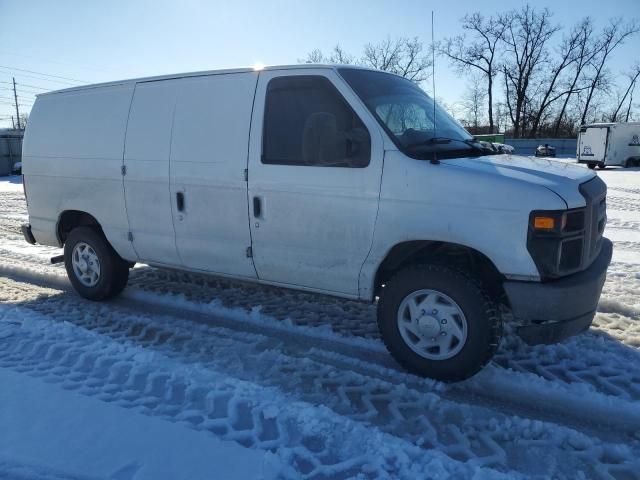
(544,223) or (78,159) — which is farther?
(78,159)

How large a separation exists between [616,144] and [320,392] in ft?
103

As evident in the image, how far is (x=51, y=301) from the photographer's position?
530 centimetres

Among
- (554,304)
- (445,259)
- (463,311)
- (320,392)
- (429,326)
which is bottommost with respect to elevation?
(320,392)

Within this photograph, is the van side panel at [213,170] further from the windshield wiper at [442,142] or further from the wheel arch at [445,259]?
the windshield wiper at [442,142]

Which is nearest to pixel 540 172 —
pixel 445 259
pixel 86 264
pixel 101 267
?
pixel 445 259

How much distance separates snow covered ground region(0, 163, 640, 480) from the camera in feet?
8.50

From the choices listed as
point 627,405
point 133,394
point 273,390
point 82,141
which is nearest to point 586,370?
point 627,405

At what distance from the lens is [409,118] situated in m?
3.87

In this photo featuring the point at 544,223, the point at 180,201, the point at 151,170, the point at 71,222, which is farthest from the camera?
the point at 71,222

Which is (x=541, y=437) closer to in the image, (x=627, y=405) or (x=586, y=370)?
(x=627, y=405)

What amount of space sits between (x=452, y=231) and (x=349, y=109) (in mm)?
1234

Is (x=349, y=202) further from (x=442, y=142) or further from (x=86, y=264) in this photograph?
(x=86, y=264)

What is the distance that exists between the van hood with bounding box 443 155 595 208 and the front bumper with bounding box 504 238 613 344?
53 cm

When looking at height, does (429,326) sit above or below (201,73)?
below
